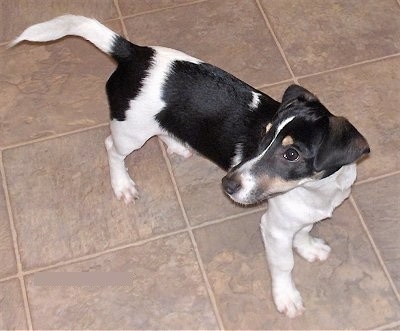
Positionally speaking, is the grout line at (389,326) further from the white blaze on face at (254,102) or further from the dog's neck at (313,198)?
the white blaze on face at (254,102)

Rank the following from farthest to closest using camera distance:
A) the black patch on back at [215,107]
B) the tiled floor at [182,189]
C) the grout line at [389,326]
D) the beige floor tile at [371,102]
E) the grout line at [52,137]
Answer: the grout line at [52,137]
the beige floor tile at [371,102]
the tiled floor at [182,189]
the grout line at [389,326]
the black patch on back at [215,107]

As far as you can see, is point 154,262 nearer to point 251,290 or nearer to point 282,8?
point 251,290

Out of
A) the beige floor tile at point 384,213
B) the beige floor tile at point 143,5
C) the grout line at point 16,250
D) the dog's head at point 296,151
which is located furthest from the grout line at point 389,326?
the beige floor tile at point 143,5

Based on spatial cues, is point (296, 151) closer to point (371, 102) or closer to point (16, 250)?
point (371, 102)

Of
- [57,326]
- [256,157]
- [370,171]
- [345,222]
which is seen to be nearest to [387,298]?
[345,222]

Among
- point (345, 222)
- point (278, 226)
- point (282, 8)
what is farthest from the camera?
Answer: point (282, 8)

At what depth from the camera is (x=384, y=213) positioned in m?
2.84

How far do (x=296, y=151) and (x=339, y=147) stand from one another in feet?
0.44

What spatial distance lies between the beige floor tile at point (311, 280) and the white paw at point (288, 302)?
0.03 metres

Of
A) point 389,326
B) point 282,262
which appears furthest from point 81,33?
point 389,326

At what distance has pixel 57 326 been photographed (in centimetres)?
266

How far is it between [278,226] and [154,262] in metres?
0.63

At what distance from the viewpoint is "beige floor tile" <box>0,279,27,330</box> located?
105 inches

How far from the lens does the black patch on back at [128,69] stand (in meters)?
2.41
